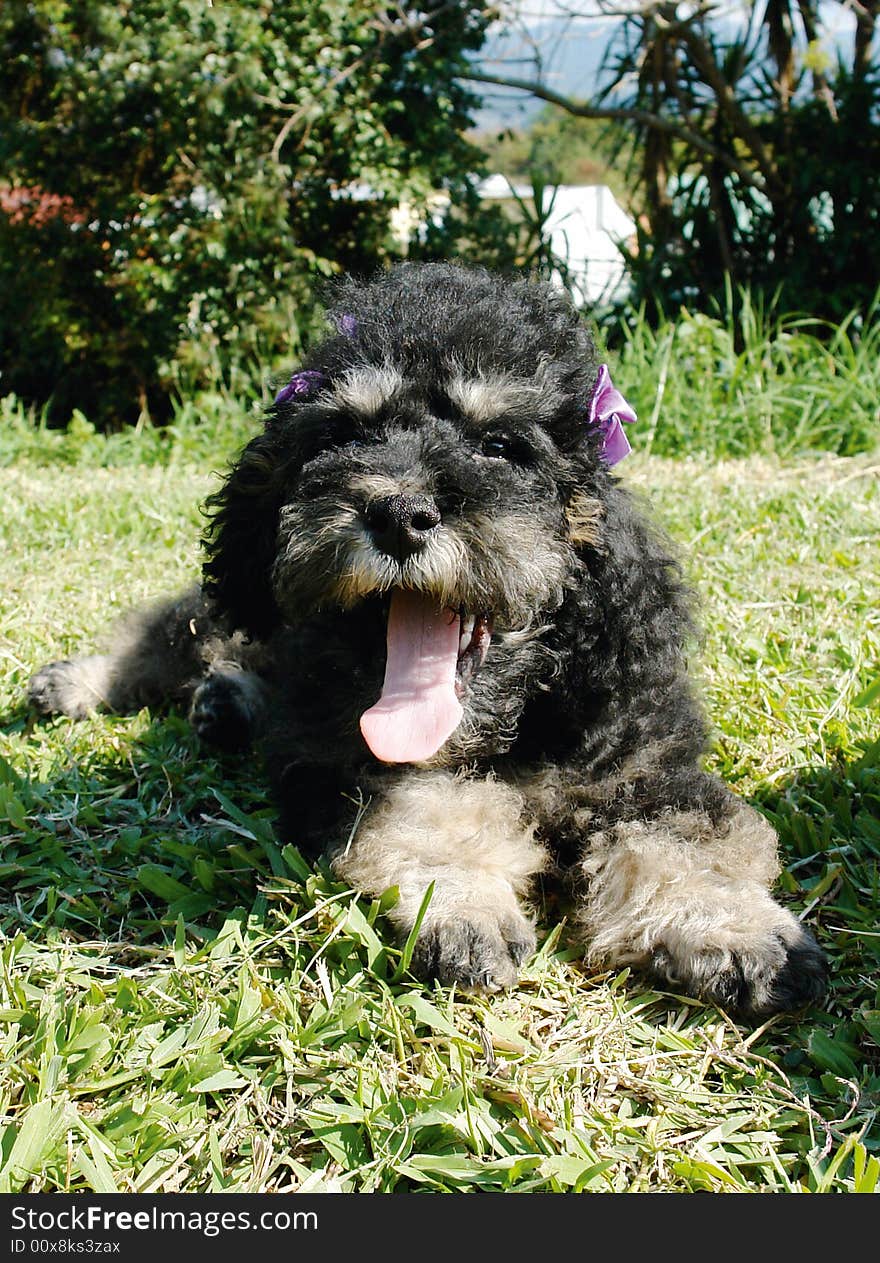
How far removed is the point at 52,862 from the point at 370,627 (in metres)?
1.19

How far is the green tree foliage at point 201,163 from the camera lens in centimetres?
849

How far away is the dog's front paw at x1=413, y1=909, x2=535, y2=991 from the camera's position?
2.52m

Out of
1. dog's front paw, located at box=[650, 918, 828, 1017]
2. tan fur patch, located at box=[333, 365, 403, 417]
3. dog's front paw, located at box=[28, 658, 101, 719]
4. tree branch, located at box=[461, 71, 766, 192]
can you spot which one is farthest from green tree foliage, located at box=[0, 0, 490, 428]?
dog's front paw, located at box=[650, 918, 828, 1017]

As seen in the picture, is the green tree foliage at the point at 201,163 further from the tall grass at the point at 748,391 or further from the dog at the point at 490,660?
the dog at the point at 490,660

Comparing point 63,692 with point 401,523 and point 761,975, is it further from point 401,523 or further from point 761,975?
point 761,975

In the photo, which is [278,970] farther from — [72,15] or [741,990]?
[72,15]

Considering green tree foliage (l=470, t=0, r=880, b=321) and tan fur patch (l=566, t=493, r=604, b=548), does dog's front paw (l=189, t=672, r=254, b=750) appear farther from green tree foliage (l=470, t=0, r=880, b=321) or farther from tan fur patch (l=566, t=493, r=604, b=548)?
green tree foliage (l=470, t=0, r=880, b=321)

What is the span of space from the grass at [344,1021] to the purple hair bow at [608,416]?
46.5 inches

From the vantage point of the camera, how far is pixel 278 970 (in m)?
2.66

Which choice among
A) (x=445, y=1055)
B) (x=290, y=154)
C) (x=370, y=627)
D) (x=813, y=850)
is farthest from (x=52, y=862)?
(x=290, y=154)

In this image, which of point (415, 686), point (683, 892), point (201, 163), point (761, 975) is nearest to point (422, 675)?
point (415, 686)

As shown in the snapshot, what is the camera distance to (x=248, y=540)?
3.24 metres

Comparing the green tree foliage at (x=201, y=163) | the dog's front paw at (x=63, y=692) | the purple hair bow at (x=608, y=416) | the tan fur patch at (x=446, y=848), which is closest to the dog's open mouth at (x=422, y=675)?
the tan fur patch at (x=446, y=848)

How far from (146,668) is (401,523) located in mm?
2162
